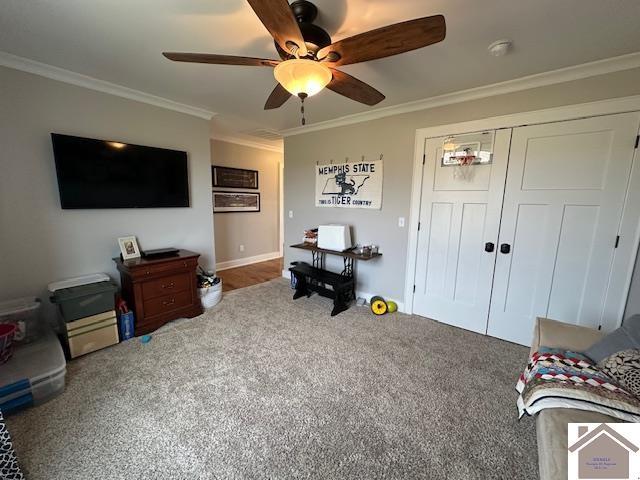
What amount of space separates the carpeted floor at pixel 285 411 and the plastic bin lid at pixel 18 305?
58 cm

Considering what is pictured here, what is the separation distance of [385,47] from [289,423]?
7.09 feet

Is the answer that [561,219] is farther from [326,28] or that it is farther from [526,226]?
[326,28]

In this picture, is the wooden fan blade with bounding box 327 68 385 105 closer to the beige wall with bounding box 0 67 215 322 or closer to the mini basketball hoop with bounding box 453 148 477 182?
the mini basketball hoop with bounding box 453 148 477 182

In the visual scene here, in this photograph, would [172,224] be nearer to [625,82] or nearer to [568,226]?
[568,226]

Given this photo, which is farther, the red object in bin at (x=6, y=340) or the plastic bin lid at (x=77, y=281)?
the plastic bin lid at (x=77, y=281)

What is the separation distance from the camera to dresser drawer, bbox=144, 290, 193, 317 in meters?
2.66

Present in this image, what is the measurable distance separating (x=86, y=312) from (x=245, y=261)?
10.4 ft

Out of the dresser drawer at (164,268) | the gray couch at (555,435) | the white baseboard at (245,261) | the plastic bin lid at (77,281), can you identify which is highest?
the dresser drawer at (164,268)

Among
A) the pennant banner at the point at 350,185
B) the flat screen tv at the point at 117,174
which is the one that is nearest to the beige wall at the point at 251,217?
the flat screen tv at the point at 117,174

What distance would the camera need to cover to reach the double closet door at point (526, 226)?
213 centimetres

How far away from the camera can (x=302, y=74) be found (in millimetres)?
1421

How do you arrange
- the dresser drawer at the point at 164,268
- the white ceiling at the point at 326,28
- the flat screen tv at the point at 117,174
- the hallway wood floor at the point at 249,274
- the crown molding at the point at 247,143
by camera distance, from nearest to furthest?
the white ceiling at the point at 326,28 → the flat screen tv at the point at 117,174 → the dresser drawer at the point at 164,268 → the hallway wood floor at the point at 249,274 → the crown molding at the point at 247,143

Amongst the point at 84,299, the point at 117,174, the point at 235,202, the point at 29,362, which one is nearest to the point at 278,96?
the point at 117,174

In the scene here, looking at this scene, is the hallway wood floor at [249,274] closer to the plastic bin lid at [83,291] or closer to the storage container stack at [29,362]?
the plastic bin lid at [83,291]
